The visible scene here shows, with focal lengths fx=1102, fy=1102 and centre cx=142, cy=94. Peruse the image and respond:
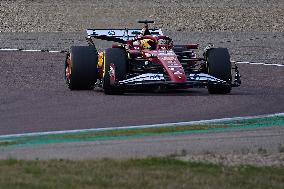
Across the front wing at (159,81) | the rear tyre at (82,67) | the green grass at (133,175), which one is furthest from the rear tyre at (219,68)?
the green grass at (133,175)

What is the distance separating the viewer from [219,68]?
21.8 meters

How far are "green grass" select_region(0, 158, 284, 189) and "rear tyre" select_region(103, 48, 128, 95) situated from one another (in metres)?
8.70

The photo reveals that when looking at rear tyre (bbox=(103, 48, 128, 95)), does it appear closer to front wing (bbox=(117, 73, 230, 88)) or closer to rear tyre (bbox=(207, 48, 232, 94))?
front wing (bbox=(117, 73, 230, 88))

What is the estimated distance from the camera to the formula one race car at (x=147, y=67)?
20938 mm

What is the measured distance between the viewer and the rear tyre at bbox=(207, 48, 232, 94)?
21641 millimetres

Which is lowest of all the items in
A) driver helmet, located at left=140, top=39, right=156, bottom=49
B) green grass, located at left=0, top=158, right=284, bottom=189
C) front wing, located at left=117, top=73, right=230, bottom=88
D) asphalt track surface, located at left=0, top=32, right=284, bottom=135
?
green grass, located at left=0, top=158, right=284, bottom=189

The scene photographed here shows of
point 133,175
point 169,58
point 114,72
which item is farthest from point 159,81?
point 133,175

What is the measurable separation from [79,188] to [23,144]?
3.37 metres

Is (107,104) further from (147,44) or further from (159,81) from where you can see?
(147,44)

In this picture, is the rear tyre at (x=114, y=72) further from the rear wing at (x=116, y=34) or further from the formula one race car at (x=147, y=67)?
the rear wing at (x=116, y=34)

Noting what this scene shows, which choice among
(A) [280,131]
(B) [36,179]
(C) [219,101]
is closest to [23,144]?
(B) [36,179]

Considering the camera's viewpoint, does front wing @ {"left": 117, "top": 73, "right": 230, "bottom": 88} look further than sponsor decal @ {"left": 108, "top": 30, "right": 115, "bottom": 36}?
No

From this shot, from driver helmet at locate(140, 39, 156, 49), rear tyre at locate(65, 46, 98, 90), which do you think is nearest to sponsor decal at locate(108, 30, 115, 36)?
driver helmet at locate(140, 39, 156, 49)

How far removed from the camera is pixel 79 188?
10680 mm
